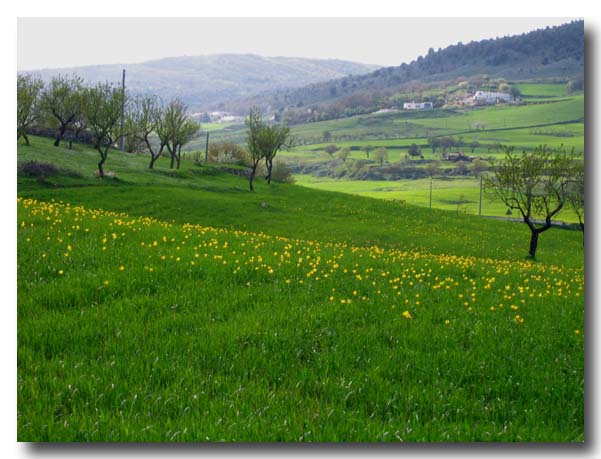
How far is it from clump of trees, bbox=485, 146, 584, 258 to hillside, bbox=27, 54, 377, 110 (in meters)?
4.11

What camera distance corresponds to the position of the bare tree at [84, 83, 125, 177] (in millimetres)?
23797

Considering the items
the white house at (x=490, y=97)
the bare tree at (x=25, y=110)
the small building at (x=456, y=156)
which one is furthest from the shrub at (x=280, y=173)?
the white house at (x=490, y=97)

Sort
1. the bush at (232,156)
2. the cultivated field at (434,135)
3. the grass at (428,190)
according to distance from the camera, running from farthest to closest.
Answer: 1. the bush at (232,156)
2. the grass at (428,190)
3. the cultivated field at (434,135)

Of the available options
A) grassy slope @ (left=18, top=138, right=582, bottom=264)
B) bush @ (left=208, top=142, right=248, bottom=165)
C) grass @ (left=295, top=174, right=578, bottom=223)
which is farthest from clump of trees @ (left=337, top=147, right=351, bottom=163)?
bush @ (left=208, top=142, right=248, bottom=165)

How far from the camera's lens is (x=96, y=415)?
14.8ft

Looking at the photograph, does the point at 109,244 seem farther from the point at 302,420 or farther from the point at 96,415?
the point at 302,420

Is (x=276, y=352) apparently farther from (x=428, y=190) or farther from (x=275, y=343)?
(x=428, y=190)

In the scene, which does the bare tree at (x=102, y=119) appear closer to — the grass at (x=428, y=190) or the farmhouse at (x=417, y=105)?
the grass at (x=428, y=190)

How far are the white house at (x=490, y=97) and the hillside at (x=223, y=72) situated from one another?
2564 mm

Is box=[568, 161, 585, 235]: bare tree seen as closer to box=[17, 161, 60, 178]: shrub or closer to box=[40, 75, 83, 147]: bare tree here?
box=[17, 161, 60, 178]: shrub

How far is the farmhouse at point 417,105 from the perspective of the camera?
1071cm

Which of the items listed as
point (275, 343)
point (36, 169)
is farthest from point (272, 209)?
point (275, 343)
